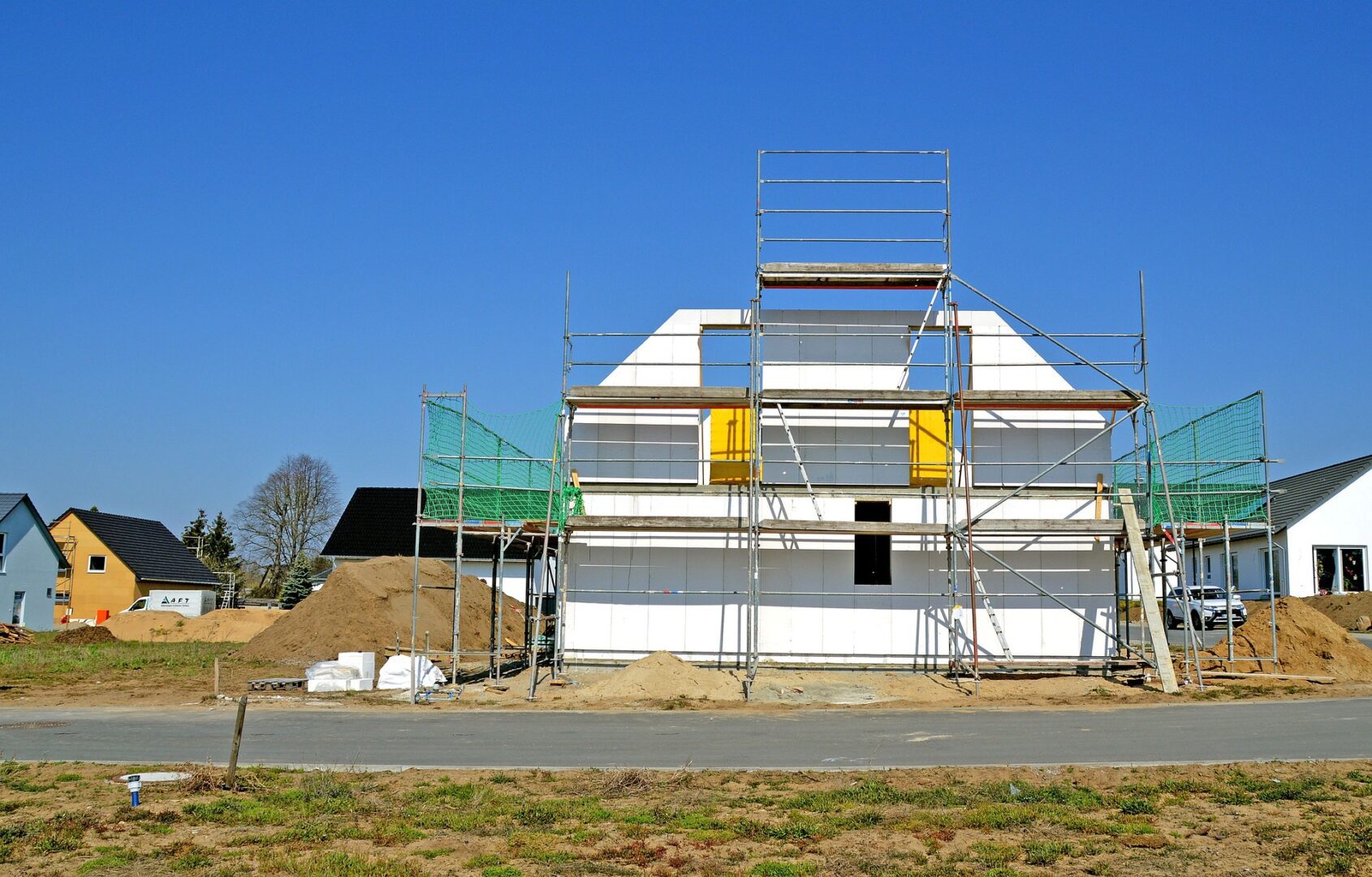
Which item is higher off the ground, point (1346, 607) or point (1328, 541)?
point (1328, 541)

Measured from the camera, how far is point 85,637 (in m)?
40.4

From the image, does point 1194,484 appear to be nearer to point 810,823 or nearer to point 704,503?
point 704,503

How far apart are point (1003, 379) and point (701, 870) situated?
17.1 m

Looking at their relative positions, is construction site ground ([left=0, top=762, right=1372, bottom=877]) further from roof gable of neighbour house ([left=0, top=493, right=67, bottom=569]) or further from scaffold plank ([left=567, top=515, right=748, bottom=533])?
roof gable of neighbour house ([left=0, top=493, right=67, bottom=569])

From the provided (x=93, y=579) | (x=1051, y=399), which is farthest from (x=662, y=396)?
(x=93, y=579)

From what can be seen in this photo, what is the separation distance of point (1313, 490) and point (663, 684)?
3116 centimetres

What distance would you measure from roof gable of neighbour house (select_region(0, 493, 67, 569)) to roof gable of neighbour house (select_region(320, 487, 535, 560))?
10.7 m

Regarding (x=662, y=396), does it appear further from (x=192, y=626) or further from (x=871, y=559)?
(x=192, y=626)

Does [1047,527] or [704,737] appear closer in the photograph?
[704,737]

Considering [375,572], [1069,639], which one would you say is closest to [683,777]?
[1069,639]

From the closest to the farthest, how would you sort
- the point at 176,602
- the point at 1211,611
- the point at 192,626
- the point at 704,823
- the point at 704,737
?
the point at 704,823 → the point at 704,737 → the point at 1211,611 → the point at 192,626 → the point at 176,602

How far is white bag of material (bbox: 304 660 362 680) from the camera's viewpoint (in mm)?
20875

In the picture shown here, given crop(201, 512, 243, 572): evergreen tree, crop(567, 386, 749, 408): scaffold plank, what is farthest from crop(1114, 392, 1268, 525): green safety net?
crop(201, 512, 243, 572): evergreen tree

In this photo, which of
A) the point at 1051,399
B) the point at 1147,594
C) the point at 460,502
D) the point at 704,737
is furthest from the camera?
the point at 1051,399
